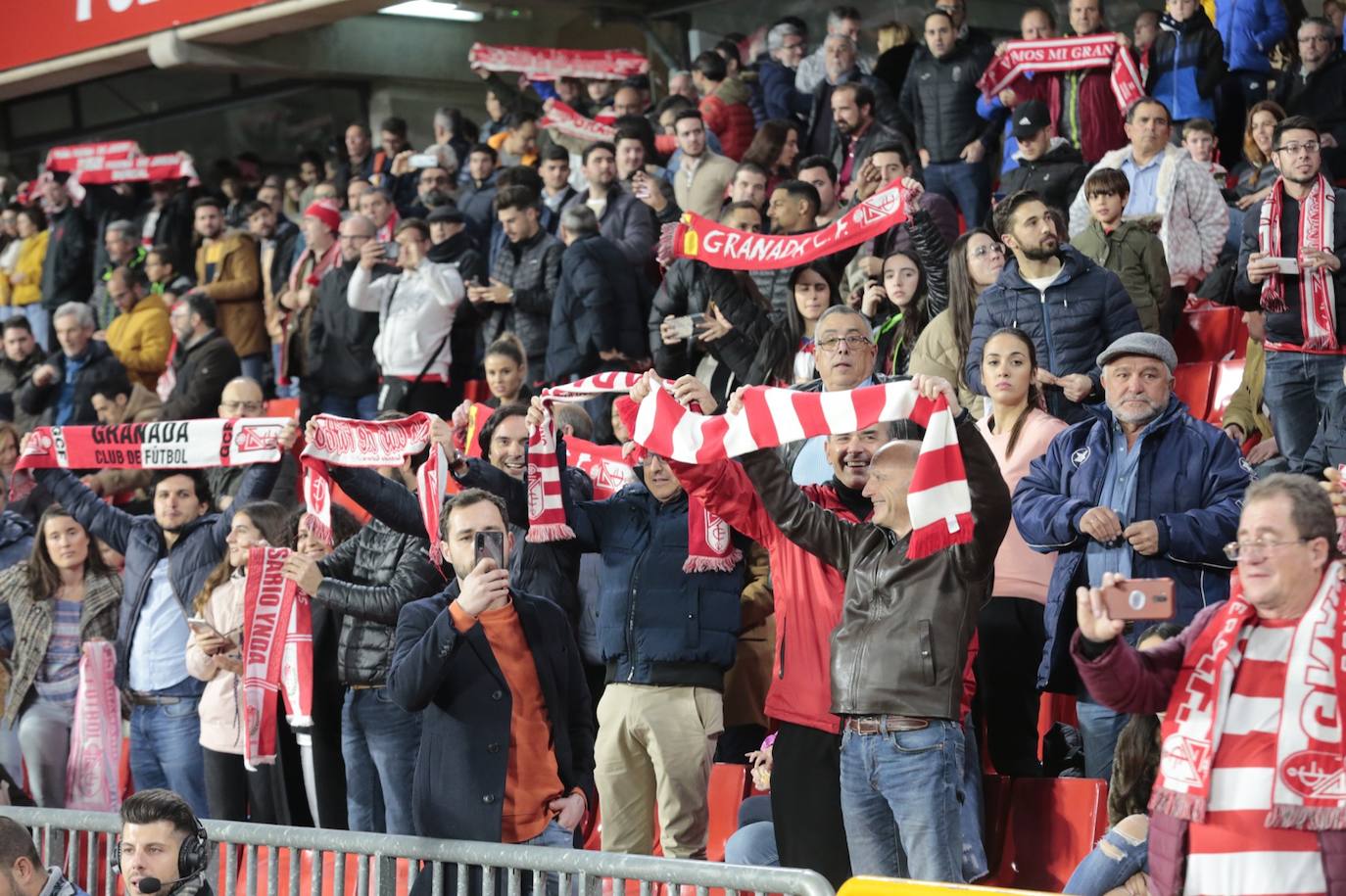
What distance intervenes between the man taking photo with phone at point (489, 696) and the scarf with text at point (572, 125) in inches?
355

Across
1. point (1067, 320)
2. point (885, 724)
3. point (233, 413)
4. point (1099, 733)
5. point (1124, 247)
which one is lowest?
point (1099, 733)

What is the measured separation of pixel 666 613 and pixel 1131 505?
165 cm

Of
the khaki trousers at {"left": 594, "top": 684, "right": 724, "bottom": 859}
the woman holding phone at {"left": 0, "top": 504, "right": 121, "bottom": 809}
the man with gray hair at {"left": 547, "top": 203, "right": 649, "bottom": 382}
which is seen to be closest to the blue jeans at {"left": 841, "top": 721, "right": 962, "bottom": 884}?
the khaki trousers at {"left": 594, "top": 684, "right": 724, "bottom": 859}

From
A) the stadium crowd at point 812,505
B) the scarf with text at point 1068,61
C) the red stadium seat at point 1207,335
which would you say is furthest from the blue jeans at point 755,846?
the scarf with text at point 1068,61

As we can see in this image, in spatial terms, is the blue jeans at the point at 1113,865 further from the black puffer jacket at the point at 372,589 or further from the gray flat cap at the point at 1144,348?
the black puffer jacket at the point at 372,589

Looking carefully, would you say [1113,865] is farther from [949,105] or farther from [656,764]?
[949,105]

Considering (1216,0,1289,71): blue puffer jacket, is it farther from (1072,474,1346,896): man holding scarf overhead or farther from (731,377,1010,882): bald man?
(1072,474,1346,896): man holding scarf overhead

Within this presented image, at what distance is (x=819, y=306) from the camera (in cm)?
931

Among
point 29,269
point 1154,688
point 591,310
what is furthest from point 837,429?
point 29,269

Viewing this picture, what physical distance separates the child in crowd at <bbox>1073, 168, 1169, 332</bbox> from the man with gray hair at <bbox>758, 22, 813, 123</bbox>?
5414 mm

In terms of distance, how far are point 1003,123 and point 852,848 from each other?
25.9 feet

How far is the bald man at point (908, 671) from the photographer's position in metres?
5.29

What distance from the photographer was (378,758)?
286 inches

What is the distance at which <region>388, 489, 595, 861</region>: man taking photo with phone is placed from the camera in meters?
5.70
